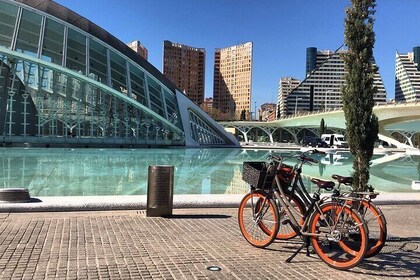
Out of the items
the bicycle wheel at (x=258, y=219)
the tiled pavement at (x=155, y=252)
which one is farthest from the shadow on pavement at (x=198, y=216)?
the bicycle wheel at (x=258, y=219)

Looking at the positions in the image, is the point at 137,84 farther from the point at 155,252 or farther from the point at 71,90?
the point at 155,252

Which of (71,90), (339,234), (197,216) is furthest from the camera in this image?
(71,90)

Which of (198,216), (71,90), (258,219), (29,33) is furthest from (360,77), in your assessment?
(71,90)

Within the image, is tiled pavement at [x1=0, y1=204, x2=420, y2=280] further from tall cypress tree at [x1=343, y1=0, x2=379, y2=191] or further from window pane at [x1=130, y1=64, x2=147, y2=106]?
window pane at [x1=130, y1=64, x2=147, y2=106]

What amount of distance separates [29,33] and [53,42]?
2.02 metres

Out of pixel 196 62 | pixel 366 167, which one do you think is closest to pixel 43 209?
pixel 366 167

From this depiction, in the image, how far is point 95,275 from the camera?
411 cm

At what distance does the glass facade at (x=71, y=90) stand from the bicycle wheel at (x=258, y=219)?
33006mm

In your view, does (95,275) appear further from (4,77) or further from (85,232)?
(4,77)

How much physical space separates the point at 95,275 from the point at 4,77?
39.4 metres

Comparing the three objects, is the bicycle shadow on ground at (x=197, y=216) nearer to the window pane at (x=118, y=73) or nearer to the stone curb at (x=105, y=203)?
the stone curb at (x=105, y=203)

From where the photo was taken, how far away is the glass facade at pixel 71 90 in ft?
117

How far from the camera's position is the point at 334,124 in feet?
225

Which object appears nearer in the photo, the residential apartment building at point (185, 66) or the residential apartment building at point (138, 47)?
the residential apartment building at point (138, 47)
